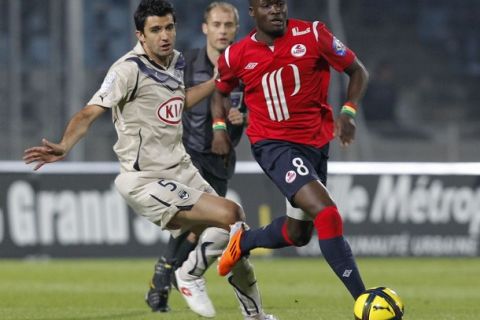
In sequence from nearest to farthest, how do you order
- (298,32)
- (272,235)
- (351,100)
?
(351,100)
(298,32)
(272,235)

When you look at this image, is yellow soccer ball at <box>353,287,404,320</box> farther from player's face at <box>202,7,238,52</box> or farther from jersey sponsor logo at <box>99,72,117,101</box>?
player's face at <box>202,7,238,52</box>

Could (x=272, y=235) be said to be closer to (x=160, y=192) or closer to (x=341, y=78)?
(x=160, y=192)

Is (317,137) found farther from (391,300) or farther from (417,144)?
(417,144)

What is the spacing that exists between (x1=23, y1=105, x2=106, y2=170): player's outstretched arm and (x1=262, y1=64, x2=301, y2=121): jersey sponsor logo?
1063mm

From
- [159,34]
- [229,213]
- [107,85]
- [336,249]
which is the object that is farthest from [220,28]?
[336,249]

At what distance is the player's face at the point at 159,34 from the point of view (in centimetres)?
782

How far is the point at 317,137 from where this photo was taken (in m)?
7.59

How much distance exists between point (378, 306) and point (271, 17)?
202 cm

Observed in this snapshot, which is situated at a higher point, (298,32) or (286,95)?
(298,32)

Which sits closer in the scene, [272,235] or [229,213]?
[229,213]

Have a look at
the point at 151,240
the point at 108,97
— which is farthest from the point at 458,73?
the point at 108,97

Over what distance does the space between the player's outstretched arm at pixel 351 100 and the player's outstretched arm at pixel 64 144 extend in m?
1.47

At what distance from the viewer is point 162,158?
25.8 feet

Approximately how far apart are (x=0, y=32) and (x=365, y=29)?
210 inches
